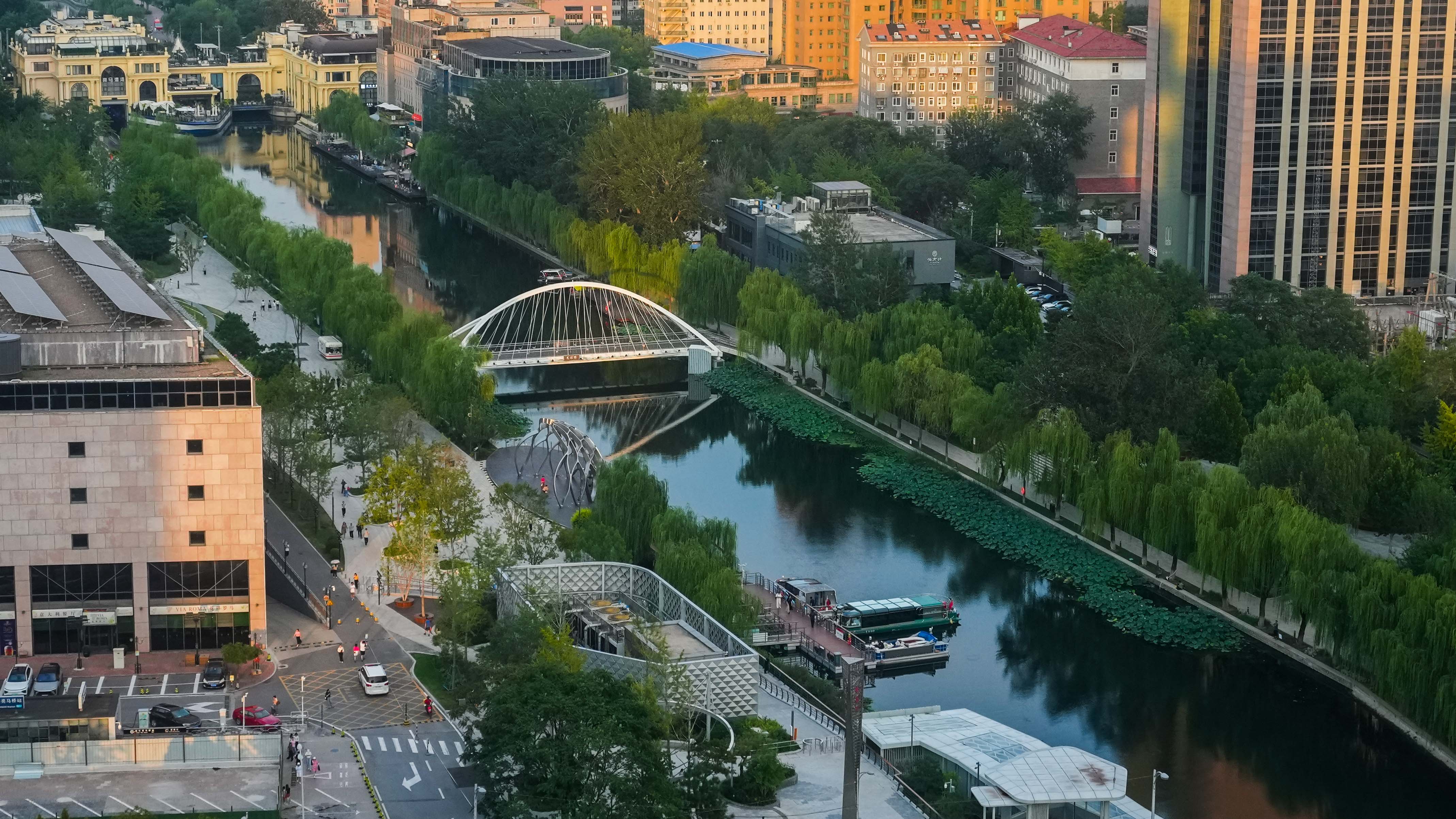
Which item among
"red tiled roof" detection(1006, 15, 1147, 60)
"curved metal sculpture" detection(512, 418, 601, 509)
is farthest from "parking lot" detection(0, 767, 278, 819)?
"red tiled roof" detection(1006, 15, 1147, 60)

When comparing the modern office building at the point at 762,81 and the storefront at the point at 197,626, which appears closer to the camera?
the storefront at the point at 197,626

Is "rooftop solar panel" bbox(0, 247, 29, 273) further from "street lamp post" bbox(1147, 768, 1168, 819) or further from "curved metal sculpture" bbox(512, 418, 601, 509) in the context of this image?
"street lamp post" bbox(1147, 768, 1168, 819)

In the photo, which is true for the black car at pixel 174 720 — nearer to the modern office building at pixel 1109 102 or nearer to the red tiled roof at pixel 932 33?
the modern office building at pixel 1109 102

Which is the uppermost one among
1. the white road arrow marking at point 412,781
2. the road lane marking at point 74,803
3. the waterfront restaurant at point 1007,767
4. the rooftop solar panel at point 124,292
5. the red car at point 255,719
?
the rooftop solar panel at point 124,292

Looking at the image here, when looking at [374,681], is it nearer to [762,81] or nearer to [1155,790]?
[1155,790]

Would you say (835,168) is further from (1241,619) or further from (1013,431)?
(1241,619)

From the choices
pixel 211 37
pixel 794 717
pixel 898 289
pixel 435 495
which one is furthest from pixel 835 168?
pixel 211 37

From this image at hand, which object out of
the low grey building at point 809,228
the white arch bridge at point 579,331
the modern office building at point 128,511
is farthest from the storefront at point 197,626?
the low grey building at point 809,228
